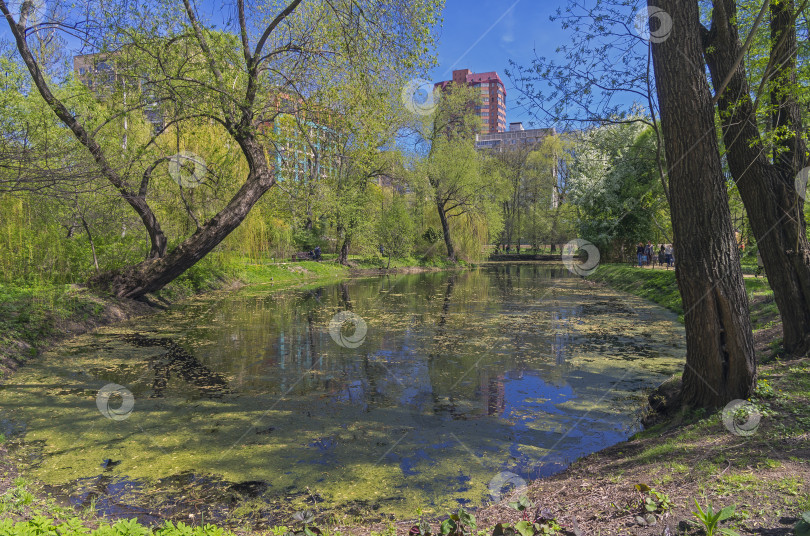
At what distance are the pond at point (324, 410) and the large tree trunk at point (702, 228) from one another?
42.9 inches

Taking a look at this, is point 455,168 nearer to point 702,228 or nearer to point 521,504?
point 702,228

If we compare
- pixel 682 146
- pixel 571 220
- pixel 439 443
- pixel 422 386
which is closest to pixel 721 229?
pixel 682 146

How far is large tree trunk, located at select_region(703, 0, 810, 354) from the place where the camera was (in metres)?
5.24

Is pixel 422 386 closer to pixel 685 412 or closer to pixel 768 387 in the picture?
pixel 685 412

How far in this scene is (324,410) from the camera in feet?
17.5

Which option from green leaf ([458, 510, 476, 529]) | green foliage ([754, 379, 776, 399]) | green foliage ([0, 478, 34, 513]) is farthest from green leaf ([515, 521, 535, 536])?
green foliage ([754, 379, 776, 399])

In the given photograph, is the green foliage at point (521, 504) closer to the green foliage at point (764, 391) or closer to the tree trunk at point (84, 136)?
the green foliage at point (764, 391)

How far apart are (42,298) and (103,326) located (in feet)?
4.52

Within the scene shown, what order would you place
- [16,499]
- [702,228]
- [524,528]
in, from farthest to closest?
[702,228]
[16,499]
[524,528]

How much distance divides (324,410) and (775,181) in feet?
18.5

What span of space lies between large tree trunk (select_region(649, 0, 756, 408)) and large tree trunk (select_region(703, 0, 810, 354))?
122 centimetres

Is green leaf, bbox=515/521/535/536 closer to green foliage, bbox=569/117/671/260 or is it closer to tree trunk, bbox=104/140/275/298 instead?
tree trunk, bbox=104/140/275/298

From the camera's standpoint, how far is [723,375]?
4.27 m

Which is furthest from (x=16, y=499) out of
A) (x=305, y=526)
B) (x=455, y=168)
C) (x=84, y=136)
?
(x=455, y=168)
